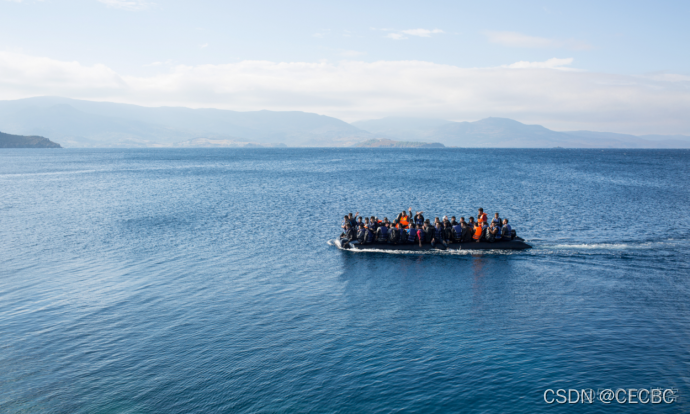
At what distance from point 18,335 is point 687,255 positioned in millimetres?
42001

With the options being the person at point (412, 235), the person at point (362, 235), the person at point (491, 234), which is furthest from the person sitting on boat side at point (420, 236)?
the person at point (491, 234)

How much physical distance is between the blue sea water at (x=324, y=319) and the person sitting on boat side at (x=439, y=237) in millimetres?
1488

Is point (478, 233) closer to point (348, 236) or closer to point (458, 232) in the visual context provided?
point (458, 232)

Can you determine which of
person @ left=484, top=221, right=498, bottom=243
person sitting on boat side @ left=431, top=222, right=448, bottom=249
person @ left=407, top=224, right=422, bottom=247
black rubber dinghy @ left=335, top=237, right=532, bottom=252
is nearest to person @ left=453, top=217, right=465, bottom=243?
black rubber dinghy @ left=335, top=237, right=532, bottom=252

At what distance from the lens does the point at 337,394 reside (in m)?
15.8

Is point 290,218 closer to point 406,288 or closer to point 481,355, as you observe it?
point 406,288

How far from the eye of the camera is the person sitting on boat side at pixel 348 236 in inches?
1426

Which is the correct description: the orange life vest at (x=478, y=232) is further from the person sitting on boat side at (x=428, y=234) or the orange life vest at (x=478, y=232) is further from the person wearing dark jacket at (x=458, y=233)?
the person sitting on boat side at (x=428, y=234)

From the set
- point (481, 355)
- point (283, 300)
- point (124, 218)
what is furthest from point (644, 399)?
point (124, 218)

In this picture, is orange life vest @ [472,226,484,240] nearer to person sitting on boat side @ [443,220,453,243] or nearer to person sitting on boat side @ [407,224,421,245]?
person sitting on boat side @ [443,220,453,243]

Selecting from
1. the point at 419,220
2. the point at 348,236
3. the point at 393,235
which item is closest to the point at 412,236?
the point at 393,235

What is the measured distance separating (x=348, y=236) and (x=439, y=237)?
7.42 m

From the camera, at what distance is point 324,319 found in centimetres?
2186

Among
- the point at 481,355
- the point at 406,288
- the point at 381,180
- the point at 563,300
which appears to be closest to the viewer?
the point at 481,355
